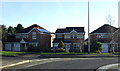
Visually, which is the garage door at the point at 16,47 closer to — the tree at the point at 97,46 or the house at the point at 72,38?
the house at the point at 72,38

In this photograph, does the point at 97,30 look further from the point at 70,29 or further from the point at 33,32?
the point at 33,32

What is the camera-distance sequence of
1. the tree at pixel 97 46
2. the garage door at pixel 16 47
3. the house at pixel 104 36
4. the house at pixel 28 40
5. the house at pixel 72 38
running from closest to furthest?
the tree at pixel 97 46 → the house at pixel 104 36 → the house at pixel 72 38 → the house at pixel 28 40 → the garage door at pixel 16 47

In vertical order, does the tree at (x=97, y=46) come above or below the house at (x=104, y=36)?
below

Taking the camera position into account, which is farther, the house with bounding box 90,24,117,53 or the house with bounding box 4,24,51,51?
the house with bounding box 4,24,51,51

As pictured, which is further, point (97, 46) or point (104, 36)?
point (104, 36)

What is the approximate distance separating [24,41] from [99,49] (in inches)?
810

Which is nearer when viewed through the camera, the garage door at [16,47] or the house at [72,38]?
the house at [72,38]

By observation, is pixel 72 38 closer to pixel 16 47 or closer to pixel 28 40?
pixel 28 40

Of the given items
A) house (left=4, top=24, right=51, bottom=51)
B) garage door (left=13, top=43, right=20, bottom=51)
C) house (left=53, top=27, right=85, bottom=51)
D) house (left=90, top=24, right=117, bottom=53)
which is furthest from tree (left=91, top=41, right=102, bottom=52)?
garage door (left=13, top=43, right=20, bottom=51)

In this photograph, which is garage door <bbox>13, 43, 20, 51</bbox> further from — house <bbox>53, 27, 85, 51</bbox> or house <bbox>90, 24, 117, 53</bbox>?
house <bbox>90, 24, 117, 53</bbox>

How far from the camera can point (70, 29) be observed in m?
56.4

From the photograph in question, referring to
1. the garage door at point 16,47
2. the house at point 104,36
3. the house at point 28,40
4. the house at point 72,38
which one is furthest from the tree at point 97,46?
the garage door at point 16,47

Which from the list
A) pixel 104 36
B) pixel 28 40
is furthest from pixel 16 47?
pixel 104 36

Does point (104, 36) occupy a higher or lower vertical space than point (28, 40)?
higher
